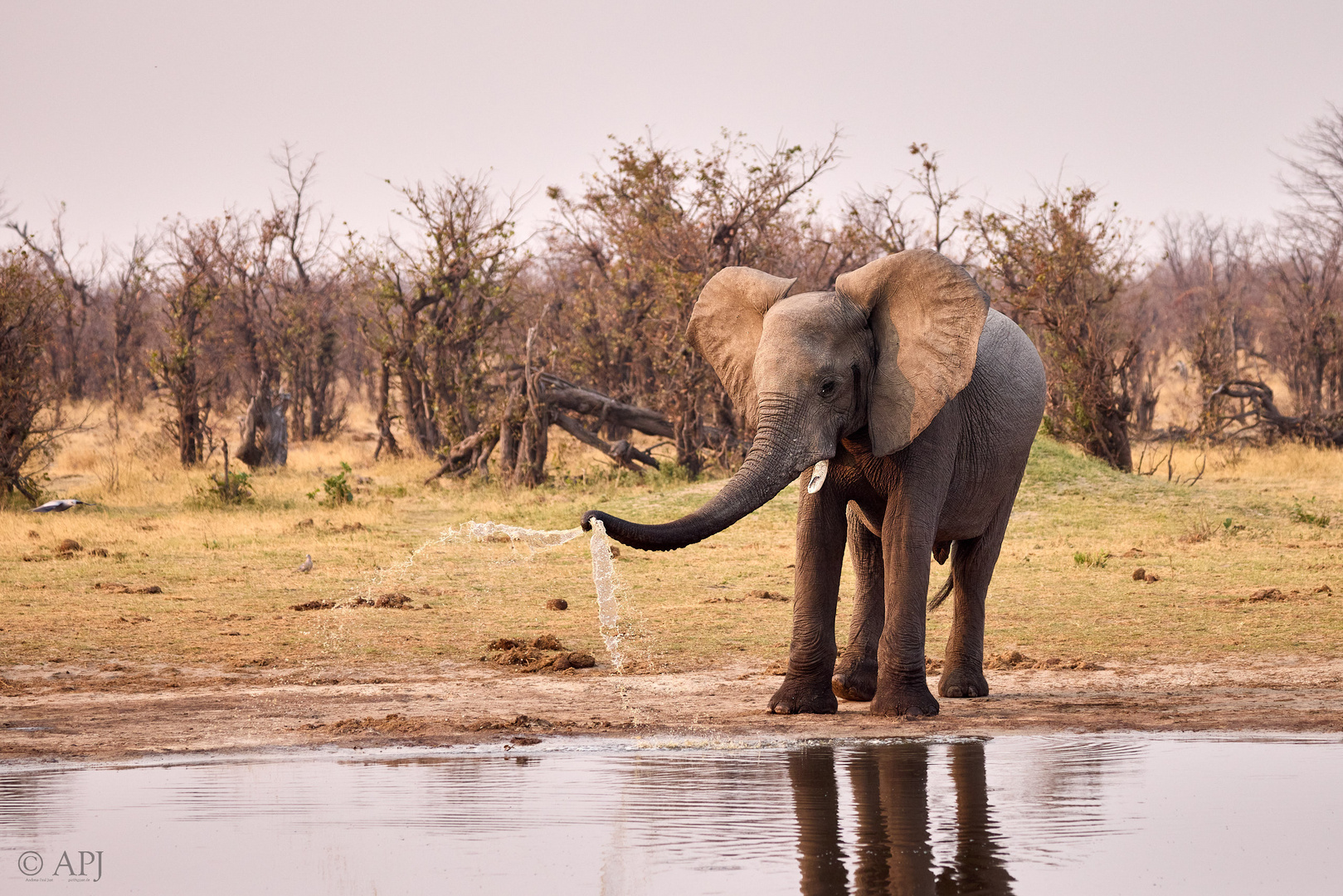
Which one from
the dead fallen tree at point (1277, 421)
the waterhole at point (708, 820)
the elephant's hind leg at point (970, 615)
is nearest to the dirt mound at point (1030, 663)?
the elephant's hind leg at point (970, 615)

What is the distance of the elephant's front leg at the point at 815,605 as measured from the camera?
23.2 ft

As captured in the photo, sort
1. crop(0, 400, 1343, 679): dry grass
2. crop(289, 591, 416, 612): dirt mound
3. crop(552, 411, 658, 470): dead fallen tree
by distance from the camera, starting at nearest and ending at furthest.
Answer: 1. crop(0, 400, 1343, 679): dry grass
2. crop(289, 591, 416, 612): dirt mound
3. crop(552, 411, 658, 470): dead fallen tree

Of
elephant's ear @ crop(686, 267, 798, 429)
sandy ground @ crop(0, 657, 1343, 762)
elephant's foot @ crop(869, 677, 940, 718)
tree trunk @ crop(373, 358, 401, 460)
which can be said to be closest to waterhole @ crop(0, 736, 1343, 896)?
sandy ground @ crop(0, 657, 1343, 762)

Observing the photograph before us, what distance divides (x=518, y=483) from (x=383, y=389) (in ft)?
21.9

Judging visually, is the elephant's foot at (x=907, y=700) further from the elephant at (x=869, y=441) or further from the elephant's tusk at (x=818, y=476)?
the elephant's tusk at (x=818, y=476)

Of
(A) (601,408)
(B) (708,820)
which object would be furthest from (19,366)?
(B) (708,820)

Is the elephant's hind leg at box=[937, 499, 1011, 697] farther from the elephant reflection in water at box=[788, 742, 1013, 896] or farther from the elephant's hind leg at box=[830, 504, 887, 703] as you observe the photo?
the elephant reflection in water at box=[788, 742, 1013, 896]

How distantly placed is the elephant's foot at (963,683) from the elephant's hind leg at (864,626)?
1.34 ft

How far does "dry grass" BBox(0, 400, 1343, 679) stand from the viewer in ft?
31.3

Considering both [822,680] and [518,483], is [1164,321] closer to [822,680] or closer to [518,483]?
[518,483]

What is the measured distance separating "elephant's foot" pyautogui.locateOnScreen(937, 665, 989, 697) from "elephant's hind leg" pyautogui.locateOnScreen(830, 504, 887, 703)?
1.34 ft

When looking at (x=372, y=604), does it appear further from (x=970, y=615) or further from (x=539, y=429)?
(x=539, y=429)

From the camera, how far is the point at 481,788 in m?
5.50

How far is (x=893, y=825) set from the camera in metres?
4.82
